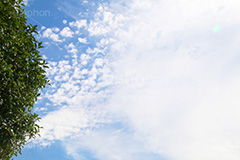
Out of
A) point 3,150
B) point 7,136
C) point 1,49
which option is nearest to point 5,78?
Result: point 1,49

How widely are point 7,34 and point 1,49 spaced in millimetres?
637

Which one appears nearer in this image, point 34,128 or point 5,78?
point 5,78

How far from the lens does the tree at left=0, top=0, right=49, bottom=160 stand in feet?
23.7

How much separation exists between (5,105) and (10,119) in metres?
0.60

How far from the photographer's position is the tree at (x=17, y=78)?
7.23m

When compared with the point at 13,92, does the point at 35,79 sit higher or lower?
higher

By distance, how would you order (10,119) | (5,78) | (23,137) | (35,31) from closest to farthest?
(5,78)
(10,119)
(23,137)
(35,31)

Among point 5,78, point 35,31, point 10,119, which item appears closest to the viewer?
point 5,78

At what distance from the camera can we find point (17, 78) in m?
7.65

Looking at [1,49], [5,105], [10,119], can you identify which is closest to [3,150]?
[10,119]

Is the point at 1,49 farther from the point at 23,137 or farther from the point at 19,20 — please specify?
the point at 23,137

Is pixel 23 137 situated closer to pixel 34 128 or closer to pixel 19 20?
pixel 34 128

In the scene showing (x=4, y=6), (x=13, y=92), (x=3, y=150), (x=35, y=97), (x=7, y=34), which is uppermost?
(x=4, y=6)

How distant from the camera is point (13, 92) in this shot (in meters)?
7.35
